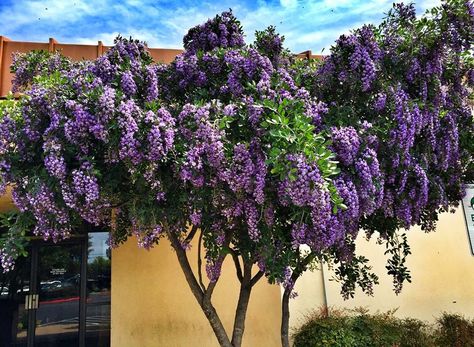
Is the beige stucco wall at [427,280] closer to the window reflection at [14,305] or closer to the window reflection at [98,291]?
the window reflection at [98,291]

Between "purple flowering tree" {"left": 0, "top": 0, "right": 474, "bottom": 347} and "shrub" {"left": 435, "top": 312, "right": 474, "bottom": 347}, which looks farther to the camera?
"shrub" {"left": 435, "top": 312, "right": 474, "bottom": 347}

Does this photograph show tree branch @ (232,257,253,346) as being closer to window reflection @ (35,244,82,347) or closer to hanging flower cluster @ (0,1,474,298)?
hanging flower cluster @ (0,1,474,298)

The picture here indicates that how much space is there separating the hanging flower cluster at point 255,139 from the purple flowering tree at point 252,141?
0.05ft

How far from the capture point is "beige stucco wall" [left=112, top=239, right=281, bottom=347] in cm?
801

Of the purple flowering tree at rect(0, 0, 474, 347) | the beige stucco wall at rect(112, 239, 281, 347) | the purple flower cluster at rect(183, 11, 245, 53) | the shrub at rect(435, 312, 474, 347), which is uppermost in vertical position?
the purple flower cluster at rect(183, 11, 245, 53)

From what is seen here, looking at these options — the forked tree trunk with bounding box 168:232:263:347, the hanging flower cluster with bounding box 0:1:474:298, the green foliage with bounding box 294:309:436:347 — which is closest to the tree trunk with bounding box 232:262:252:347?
the forked tree trunk with bounding box 168:232:263:347

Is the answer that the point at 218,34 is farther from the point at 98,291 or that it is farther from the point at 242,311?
the point at 98,291

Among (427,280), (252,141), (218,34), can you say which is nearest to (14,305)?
(218,34)

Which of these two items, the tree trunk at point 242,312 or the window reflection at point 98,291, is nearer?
the tree trunk at point 242,312

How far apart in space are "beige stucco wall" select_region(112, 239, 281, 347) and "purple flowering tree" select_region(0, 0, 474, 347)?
9.36 ft

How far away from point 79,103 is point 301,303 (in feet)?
19.1

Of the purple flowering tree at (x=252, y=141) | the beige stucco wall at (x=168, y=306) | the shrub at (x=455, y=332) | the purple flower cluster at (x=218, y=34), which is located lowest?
the shrub at (x=455, y=332)

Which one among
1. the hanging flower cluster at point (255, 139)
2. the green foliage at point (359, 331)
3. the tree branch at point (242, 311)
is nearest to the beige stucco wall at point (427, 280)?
the green foliage at point (359, 331)

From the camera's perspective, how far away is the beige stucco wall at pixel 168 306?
8.01 meters
